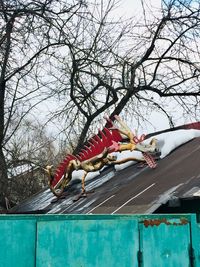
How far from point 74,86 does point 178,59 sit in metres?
3.36

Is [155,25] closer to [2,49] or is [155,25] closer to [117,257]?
[2,49]

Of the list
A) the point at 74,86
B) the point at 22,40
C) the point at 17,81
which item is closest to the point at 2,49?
the point at 22,40

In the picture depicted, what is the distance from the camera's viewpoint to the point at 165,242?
5.04m

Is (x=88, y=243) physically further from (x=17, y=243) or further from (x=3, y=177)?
(x=3, y=177)

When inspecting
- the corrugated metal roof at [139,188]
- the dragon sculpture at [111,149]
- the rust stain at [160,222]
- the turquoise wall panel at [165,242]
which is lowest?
the turquoise wall panel at [165,242]

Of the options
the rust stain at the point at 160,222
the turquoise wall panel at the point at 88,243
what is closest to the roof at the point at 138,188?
the rust stain at the point at 160,222

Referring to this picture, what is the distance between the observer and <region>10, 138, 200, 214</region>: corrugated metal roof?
7570 mm

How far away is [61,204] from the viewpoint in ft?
35.5

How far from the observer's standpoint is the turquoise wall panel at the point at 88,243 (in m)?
4.69

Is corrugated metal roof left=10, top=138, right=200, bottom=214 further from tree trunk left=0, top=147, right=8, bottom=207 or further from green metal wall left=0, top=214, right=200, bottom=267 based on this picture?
tree trunk left=0, top=147, right=8, bottom=207

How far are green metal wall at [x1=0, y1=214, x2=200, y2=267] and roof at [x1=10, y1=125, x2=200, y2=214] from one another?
5.86ft

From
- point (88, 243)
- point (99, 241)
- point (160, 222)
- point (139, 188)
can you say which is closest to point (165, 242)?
point (160, 222)

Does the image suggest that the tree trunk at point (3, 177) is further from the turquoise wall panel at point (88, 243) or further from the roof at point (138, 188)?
the turquoise wall panel at point (88, 243)

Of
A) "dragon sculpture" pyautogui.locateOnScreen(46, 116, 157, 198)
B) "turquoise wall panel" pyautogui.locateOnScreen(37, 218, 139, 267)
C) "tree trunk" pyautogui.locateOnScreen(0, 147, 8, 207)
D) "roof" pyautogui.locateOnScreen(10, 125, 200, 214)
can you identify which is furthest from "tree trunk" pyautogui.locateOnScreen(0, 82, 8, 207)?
"turquoise wall panel" pyautogui.locateOnScreen(37, 218, 139, 267)
